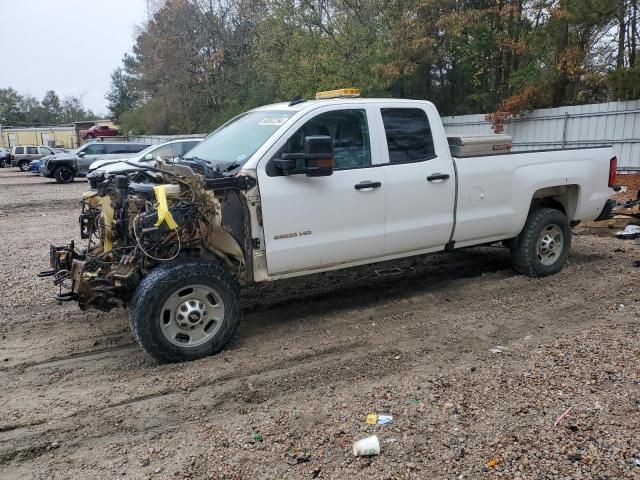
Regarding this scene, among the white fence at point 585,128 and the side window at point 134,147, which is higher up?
the white fence at point 585,128

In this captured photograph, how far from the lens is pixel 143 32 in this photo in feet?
157

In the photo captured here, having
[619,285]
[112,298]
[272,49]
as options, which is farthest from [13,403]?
[272,49]

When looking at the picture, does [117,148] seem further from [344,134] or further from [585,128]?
[344,134]

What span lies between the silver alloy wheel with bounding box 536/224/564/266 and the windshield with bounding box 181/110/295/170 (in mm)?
3478

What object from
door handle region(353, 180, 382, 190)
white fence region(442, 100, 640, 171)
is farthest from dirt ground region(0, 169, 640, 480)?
white fence region(442, 100, 640, 171)

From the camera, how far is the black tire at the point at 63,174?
921 inches

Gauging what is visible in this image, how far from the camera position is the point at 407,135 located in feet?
17.9

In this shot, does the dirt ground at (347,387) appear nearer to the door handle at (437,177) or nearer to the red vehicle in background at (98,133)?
the door handle at (437,177)

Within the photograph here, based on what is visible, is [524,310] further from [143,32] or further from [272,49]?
[143,32]

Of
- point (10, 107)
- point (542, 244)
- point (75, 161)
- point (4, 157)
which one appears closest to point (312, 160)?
point (542, 244)

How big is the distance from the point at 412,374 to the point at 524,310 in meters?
1.90

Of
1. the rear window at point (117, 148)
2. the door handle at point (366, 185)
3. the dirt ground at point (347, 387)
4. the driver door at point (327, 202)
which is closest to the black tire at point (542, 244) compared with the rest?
the dirt ground at point (347, 387)

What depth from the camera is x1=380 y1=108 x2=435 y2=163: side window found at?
5312mm

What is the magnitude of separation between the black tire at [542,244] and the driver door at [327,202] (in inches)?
82.3
